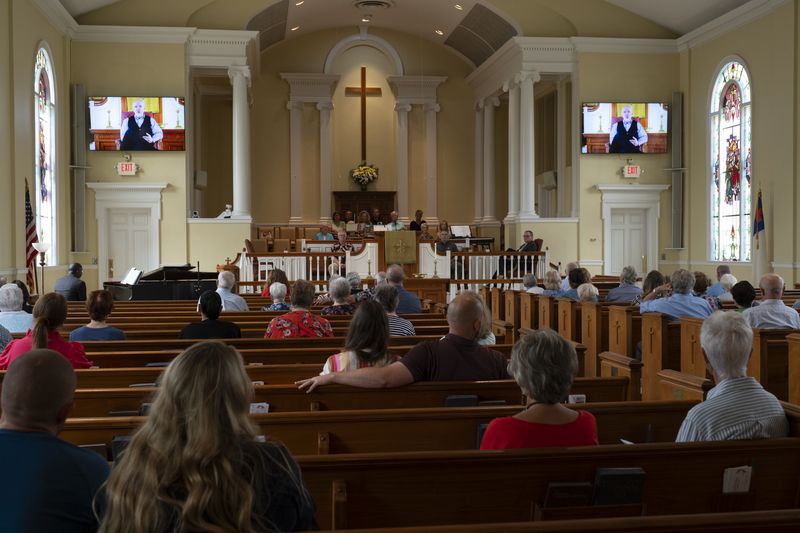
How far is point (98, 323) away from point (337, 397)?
2.79 metres

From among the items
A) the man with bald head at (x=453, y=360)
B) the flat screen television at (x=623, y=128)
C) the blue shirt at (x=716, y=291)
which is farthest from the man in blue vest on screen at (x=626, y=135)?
the man with bald head at (x=453, y=360)

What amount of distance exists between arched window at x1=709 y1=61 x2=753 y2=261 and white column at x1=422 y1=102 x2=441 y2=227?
7.74m

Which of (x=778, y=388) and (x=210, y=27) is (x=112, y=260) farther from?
(x=778, y=388)

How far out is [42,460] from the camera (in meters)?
2.19

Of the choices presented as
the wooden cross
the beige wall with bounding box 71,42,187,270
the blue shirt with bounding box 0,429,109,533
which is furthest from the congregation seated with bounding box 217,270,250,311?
the wooden cross

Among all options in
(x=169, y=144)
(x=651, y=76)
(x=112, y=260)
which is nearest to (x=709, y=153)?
(x=651, y=76)

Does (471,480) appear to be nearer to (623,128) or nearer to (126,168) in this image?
(126,168)

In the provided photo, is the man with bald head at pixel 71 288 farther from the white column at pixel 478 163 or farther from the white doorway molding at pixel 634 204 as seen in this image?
the white column at pixel 478 163

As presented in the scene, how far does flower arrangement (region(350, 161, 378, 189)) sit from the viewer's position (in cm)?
2378

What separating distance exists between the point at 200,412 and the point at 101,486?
1.05 ft

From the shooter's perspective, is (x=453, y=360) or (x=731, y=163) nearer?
(x=453, y=360)

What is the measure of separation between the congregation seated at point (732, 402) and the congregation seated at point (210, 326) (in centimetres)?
374

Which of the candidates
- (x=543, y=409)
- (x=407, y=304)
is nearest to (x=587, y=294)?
(x=407, y=304)

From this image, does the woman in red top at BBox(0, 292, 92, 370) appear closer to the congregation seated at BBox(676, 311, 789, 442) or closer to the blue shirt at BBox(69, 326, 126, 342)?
the blue shirt at BBox(69, 326, 126, 342)
